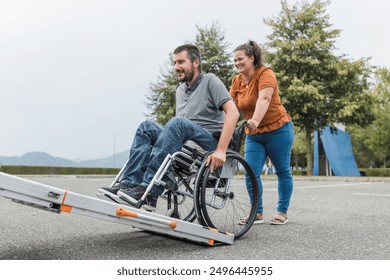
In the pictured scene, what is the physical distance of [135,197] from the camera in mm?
2920

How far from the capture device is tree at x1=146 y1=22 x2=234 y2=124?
85.5 ft

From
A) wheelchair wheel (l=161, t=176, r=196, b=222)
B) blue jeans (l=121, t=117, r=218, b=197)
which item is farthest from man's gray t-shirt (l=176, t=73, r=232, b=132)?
wheelchair wheel (l=161, t=176, r=196, b=222)

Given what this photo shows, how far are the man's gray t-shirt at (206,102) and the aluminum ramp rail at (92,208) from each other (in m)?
0.82

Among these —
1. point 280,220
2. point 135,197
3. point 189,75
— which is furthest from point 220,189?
point 280,220

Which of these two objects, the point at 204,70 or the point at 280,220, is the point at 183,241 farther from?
the point at 204,70

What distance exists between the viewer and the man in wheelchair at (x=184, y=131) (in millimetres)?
2969

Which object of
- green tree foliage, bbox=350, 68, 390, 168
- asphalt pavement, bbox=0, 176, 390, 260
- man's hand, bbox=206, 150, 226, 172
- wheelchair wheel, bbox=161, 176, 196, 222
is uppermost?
green tree foliage, bbox=350, 68, 390, 168

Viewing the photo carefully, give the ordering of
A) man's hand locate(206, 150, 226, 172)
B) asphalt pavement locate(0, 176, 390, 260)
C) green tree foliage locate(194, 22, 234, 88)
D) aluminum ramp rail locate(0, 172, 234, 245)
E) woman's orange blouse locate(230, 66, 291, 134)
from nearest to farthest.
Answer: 1. aluminum ramp rail locate(0, 172, 234, 245)
2. asphalt pavement locate(0, 176, 390, 260)
3. man's hand locate(206, 150, 226, 172)
4. woman's orange blouse locate(230, 66, 291, 134)
5. green tree foliage locate(194, 22, 234, 88)

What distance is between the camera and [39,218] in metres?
4.55

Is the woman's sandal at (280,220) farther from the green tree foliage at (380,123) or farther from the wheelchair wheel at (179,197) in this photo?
the green tree foliage at (380,123)

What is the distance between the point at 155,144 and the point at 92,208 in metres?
0.74

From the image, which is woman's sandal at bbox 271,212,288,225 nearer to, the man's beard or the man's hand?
the man's hand

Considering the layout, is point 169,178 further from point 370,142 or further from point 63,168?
point 370,142

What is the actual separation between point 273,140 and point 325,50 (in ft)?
66.2
